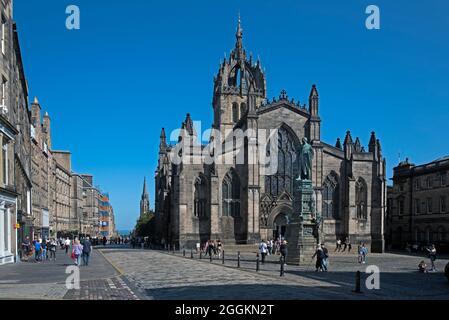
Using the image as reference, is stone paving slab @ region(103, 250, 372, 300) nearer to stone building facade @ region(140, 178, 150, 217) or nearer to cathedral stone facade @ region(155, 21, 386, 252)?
cathedral stone facade @ region(155, 21, 386, 252)

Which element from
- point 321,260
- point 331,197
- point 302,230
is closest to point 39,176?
point 331,197

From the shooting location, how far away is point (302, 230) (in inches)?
1328

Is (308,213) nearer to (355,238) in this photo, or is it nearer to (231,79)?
(355,238)

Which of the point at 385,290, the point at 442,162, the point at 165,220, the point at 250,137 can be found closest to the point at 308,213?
the point at 385,290

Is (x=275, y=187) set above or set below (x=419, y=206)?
above

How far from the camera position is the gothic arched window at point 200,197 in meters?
59.5

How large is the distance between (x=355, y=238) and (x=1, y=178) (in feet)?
140

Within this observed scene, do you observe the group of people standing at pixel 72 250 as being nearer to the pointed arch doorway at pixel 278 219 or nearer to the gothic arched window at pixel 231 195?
the gothic arched window at pixel 231 195

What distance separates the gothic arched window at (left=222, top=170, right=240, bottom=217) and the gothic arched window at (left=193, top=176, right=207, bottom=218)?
2151 mm

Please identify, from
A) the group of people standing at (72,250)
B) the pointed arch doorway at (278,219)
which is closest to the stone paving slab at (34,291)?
the group of people standing at (72,250)

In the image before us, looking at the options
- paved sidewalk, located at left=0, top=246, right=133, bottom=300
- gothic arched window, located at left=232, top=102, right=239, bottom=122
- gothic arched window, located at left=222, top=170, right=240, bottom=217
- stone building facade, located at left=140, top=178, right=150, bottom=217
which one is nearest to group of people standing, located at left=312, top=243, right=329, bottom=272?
paved sidewalk, located at left=0, top=246, right=133, bottom=300

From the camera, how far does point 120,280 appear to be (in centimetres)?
2208

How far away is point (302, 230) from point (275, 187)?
91.9 ft

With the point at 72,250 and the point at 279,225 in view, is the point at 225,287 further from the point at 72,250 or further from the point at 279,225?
the point at 279,225
